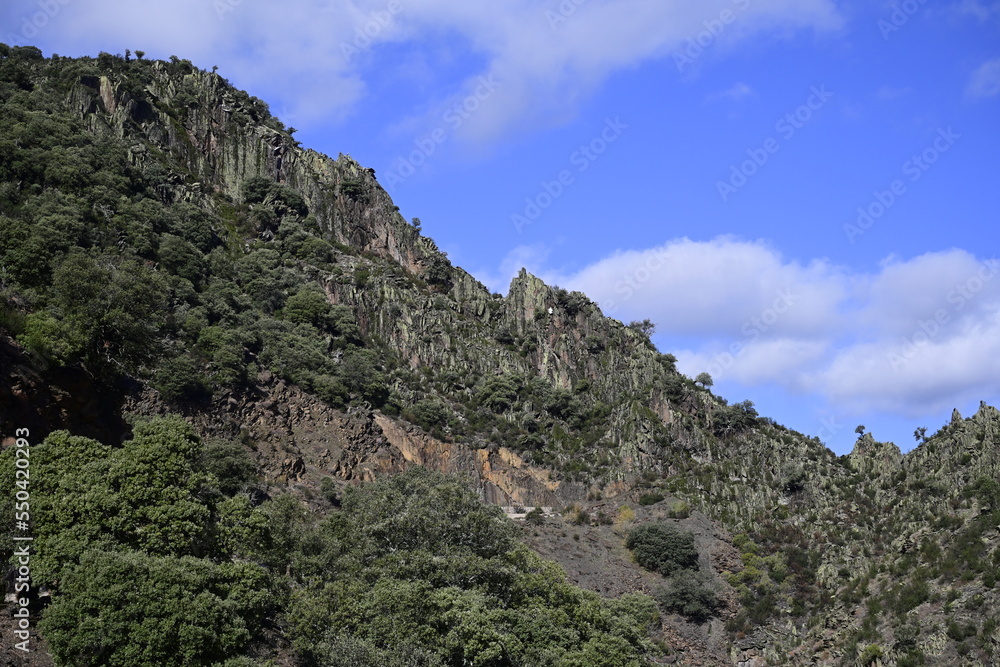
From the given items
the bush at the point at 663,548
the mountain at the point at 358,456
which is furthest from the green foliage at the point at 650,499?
the bush at the point at 663,548

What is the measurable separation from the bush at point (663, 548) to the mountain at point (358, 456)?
0.28m

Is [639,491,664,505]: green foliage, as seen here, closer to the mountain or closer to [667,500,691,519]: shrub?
the mountain

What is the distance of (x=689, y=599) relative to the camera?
2547 inches

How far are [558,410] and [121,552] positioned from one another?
6147 cm

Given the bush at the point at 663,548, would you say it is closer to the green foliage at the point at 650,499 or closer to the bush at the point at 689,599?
the bush at the point at 689,599

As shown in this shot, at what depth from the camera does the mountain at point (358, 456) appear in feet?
110

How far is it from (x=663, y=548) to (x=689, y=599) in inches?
214

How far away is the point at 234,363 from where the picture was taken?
212 ft

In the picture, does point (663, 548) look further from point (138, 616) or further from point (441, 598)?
point (138, 616)

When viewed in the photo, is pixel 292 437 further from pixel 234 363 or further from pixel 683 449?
pixel 683 449

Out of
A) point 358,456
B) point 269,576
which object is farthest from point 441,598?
point 358,456

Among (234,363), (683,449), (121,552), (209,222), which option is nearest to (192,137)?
(209,222)

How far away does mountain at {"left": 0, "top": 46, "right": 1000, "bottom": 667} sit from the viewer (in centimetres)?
3341

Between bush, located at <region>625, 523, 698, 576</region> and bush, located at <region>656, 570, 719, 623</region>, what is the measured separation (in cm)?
213
